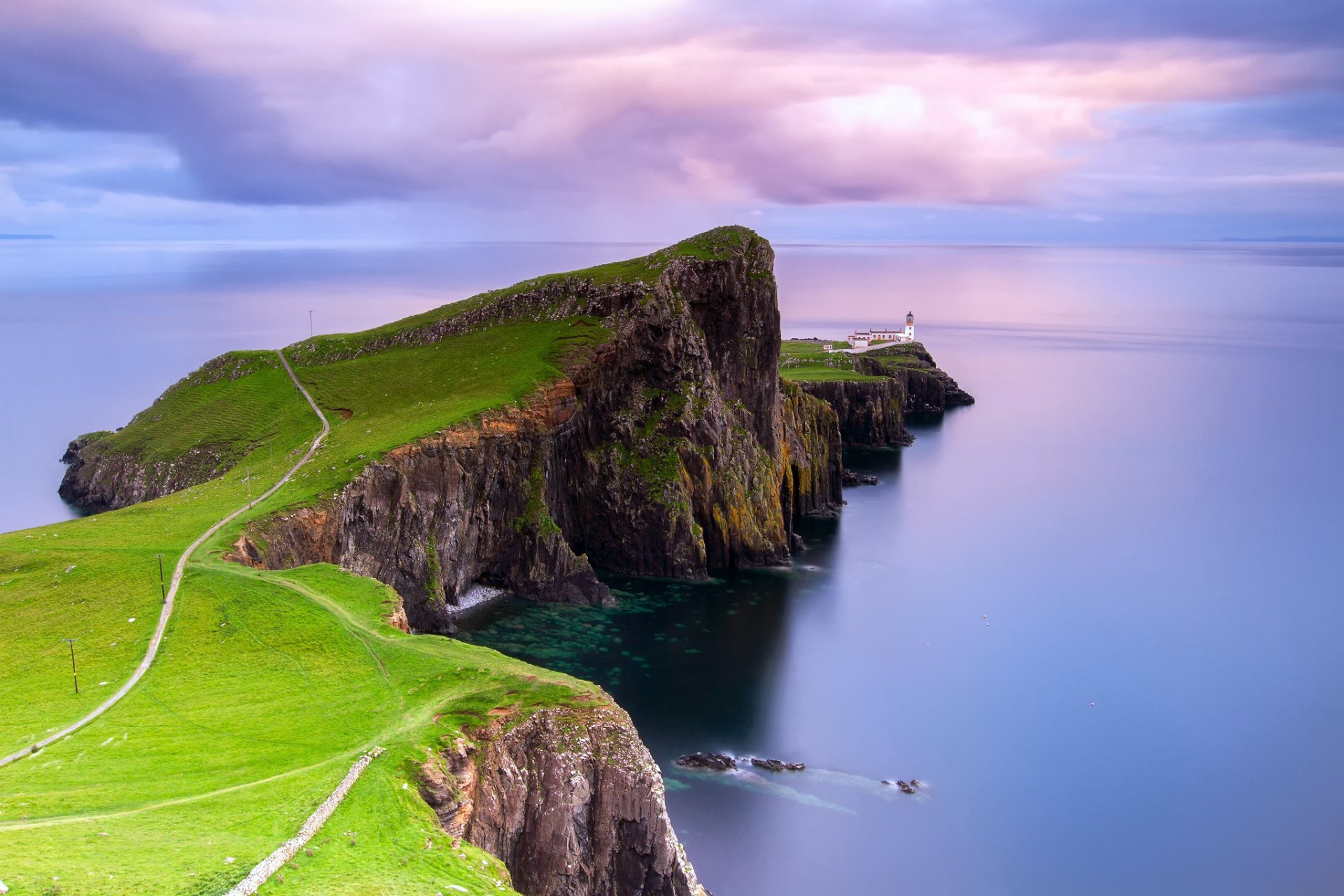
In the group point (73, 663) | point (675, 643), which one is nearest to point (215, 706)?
point (73, 663)

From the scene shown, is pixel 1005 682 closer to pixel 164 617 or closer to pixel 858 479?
pixel 164 617

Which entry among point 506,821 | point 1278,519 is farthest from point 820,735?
point 1278,519

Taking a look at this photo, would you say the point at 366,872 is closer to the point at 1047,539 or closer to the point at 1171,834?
the point at 1171,834

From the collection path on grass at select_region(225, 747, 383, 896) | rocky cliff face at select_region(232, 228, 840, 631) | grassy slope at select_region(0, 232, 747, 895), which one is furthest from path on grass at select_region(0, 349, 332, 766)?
path on grass at select_region(225, 747, 383, 896)

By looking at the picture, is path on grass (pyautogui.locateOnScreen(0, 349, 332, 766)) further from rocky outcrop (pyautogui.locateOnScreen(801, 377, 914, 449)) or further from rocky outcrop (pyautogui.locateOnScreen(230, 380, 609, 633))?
rocky outcrop (pyautogui.locateOnScreen(801, 377, 914, 449))

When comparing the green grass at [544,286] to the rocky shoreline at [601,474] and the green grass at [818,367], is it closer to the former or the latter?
the rocky shoreline at [601,474]

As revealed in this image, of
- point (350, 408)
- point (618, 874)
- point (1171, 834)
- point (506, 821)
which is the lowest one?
point (1171, 834)
